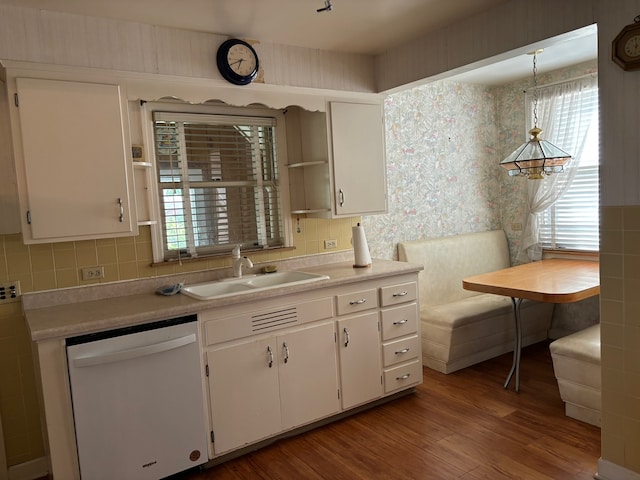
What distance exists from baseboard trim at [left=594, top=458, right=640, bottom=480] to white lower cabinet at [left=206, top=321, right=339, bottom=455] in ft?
4.76

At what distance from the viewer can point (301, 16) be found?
2713 millimetres

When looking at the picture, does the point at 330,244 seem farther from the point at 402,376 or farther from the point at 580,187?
the point at 580,187

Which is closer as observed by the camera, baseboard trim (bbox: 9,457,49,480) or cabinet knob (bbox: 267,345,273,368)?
baseboard trim (bbox: 9,457,49,480)

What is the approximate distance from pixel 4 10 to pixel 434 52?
2.44 metres

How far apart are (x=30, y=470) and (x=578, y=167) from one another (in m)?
4.67

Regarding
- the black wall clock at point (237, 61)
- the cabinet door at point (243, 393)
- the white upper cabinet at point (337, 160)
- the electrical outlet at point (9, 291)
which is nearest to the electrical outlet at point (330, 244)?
the white upper cabinet at point (337, 160)

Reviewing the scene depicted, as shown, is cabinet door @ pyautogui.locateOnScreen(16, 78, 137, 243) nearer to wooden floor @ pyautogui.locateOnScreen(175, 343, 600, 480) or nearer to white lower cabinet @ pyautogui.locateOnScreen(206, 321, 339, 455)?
white lower cabinet @ pyautogui.locateOnScreen(206, 321, 339, 455)

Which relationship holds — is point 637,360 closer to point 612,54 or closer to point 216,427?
point 612,54

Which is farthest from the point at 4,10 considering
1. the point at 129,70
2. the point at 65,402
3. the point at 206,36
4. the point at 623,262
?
the point at 623,262

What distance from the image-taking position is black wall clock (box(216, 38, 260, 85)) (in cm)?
288

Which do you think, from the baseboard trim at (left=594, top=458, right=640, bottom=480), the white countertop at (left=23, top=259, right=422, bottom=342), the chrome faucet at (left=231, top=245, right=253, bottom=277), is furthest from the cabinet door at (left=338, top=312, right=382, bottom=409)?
the baseboard trim at (left=594, top=458, right=640, bottom=480)

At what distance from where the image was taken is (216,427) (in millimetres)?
2578

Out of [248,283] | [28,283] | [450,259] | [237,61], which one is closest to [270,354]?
[248,283]

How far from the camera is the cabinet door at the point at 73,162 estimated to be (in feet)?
7.66
